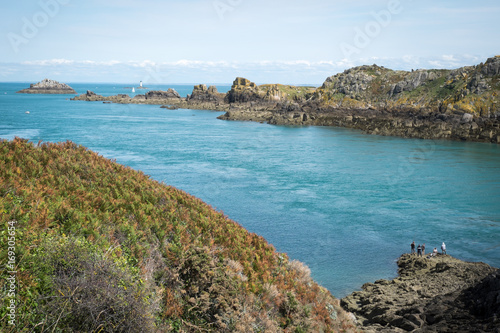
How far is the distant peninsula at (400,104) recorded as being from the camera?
89119 millimetres

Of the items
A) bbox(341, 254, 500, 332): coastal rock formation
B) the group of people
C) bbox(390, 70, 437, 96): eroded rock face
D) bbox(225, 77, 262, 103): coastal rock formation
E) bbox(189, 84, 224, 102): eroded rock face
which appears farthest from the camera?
bbox(189, 84, 224, 102): eroded rock face

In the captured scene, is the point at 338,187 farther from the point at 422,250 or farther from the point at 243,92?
the point at 243,92

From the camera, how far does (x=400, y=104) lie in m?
116

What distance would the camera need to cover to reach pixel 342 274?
2577cm

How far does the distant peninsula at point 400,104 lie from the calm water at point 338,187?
29.7 ft

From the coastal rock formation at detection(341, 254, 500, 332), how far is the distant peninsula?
222ft

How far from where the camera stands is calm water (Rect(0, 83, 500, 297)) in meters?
29.6

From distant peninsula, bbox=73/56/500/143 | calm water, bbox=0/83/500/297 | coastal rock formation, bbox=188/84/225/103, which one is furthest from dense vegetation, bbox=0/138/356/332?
coastal rock formation, bbox=188/84/225/103

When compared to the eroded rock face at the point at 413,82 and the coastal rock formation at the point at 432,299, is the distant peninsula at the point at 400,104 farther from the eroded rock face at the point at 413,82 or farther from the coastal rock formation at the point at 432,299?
the coastal rock formation at the point at 432,299

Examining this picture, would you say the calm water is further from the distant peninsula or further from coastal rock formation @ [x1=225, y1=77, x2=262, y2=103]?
coastal rock formation @ [x1=225, y1=77, x2=262, y2=103]

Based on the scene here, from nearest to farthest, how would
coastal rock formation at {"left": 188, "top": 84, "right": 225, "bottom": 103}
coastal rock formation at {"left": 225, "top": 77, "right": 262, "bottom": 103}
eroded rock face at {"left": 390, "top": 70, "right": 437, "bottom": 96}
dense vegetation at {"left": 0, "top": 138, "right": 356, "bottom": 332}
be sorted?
dense vegetation at {"left": 0, "top": 138, "right": 356, "bottom": 332}, eroded rock face at {"left": 390, "top": 70, "right": 437, "bottom": 96}, coastal rock formation at {"left": 225, "top": 77, "right": 262, "bottom": 103}, coastal rock formation at {"left": 188, "top": 84, "right": 225, "bottom": 103}

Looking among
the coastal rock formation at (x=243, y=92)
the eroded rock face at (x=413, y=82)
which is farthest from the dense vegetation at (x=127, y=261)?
the coastal rock formation at (x=243, y=92)

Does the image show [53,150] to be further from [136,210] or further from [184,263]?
[184,263]

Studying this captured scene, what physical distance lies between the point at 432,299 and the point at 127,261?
18.0 meters
